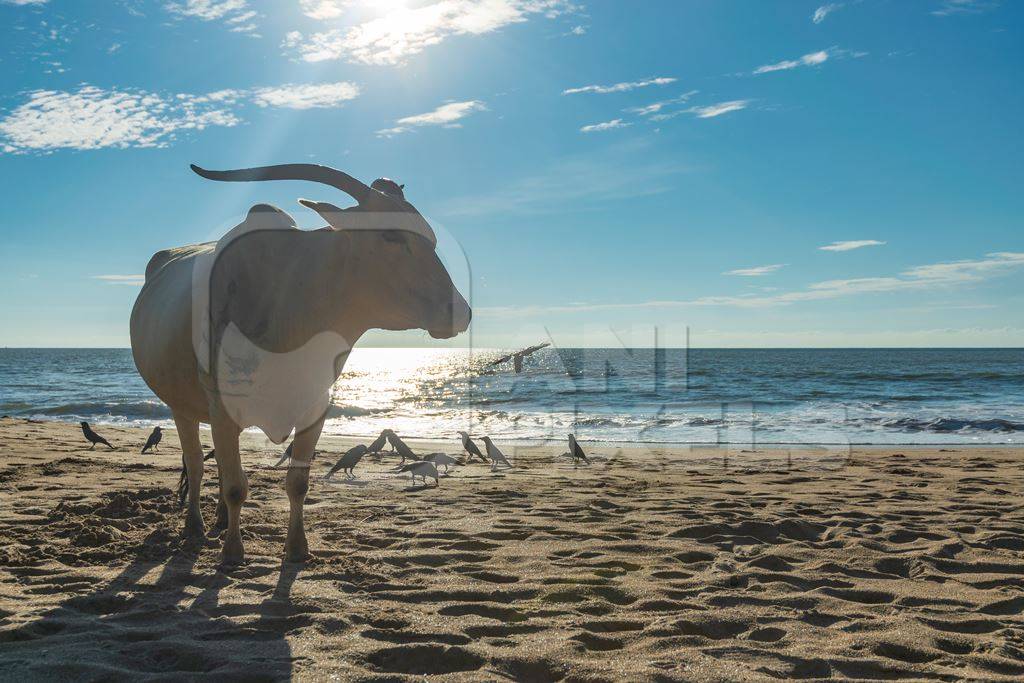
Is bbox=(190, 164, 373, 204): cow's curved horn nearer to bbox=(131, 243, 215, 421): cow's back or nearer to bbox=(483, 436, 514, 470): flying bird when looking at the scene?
bbox=(131, 243, 215, 421): cow's back

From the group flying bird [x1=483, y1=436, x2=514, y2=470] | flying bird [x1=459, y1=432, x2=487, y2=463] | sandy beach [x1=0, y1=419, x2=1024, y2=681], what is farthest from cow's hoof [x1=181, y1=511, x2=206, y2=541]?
flying bird [x1=459, y1=432, x2=487, y2=463]

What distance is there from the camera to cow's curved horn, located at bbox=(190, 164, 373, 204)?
446 cm

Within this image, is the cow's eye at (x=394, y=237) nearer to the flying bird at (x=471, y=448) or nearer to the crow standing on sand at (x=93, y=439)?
the flying bird at (x=471, y=448)

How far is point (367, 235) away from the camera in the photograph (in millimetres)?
4465

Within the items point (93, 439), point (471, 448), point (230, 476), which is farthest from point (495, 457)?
point (93, 439)

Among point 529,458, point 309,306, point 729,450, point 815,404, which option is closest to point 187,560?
point 309,306

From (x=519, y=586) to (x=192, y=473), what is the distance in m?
2.94

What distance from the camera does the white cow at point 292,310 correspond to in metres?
4.40

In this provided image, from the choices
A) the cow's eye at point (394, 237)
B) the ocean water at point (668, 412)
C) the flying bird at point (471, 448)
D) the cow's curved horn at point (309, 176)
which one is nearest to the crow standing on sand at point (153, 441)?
the flying bird at point (471, 448)

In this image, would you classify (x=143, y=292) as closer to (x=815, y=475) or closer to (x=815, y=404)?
(x=815, y=475)

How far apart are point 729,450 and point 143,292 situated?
12.6 meters

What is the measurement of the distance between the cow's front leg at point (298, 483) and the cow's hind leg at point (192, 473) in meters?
1.09

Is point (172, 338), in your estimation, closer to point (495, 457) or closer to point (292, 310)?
point (292, 310)

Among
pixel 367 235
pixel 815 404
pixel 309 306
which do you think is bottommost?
pixel 815 404
